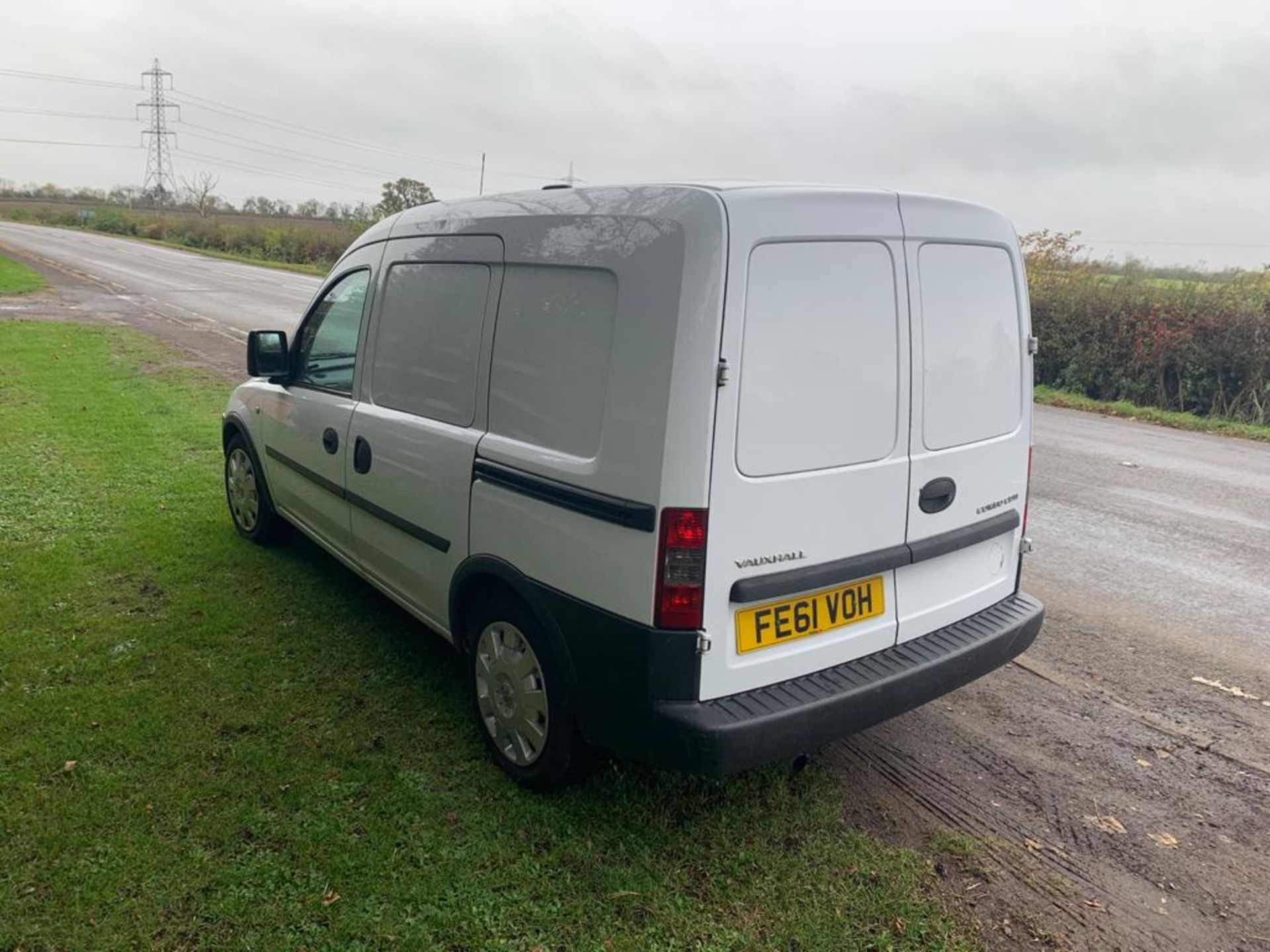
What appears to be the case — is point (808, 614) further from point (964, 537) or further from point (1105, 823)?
point (1105, 823)

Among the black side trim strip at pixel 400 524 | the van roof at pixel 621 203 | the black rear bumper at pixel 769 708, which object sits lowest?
the black rear bumper at pixel 769 708

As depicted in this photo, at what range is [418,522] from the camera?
3.66 metres

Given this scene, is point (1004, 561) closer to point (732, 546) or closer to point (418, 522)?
point (732, 546)

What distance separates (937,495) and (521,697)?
1.63 metres

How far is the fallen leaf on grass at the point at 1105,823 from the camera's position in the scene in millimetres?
3088

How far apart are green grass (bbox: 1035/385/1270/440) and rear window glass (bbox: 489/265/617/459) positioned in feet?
38.3

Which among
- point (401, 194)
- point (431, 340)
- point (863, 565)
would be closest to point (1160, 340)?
point (863, 565)

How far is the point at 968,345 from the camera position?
10.6 ft

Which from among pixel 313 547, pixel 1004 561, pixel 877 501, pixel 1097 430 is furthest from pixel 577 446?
pixel 1097 430

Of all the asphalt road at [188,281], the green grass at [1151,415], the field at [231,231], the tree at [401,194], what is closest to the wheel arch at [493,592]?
the green grass at [1151,415]

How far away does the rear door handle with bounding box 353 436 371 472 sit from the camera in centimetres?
402

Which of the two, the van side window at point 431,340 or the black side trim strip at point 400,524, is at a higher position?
the van side window at point 431,340

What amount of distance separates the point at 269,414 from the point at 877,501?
364 centimetres

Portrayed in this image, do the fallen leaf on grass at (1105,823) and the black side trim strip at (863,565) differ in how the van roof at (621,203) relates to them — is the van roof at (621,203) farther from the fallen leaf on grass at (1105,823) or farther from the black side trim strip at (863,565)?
the fallen leaf on grass at (1105,823)
